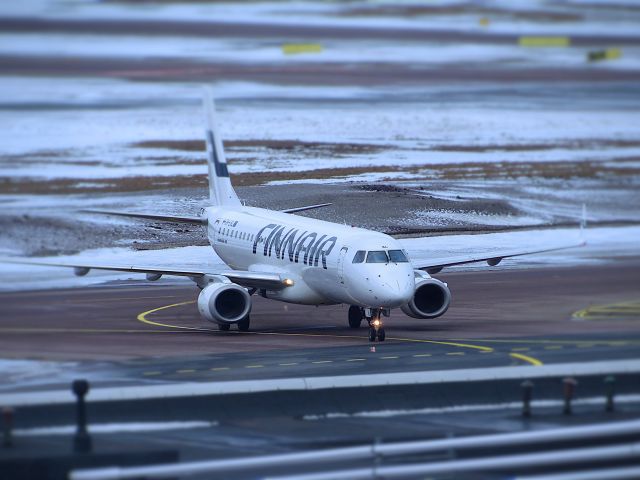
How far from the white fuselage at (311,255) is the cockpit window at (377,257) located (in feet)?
0.32

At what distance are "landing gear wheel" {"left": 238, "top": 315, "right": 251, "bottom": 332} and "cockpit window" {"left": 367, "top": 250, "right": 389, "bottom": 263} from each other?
15.0ft

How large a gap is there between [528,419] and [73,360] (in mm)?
10898

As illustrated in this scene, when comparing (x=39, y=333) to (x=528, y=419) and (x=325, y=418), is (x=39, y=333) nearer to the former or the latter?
(x=325, y=418)

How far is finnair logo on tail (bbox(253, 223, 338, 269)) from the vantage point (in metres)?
39.3

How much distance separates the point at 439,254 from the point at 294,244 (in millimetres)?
8328

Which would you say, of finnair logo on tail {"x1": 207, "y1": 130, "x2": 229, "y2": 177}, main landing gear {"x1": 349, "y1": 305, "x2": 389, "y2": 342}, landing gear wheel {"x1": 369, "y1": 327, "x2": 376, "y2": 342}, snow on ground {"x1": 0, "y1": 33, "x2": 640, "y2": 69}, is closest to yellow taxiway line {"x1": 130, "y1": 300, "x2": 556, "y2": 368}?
main landing gear {"x1": 349, "y1": 305, "x2": 389, "y2": 342}

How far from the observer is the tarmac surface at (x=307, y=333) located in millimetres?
30531

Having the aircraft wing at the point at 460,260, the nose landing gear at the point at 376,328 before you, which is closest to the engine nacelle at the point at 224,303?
the nose landing gear at the point at 376,328

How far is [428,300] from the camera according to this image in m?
40.1

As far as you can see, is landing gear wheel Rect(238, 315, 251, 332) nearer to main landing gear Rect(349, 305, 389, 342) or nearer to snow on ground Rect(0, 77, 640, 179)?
main landing gear Rect(349, 305, 389, 342)

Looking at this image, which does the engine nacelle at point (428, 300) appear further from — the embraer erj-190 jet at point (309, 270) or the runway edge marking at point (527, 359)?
the runway edge marking at point (527, 359)

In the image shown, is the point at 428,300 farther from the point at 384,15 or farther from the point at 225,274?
the point at 384,15

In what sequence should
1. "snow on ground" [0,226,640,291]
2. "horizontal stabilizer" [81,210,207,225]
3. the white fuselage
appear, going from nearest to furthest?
1. the white fuselage
2. "snow on ground" [0,226,640,291]
3. "horizontal stabilizer" [81,210,207,225]

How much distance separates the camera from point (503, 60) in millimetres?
102312
